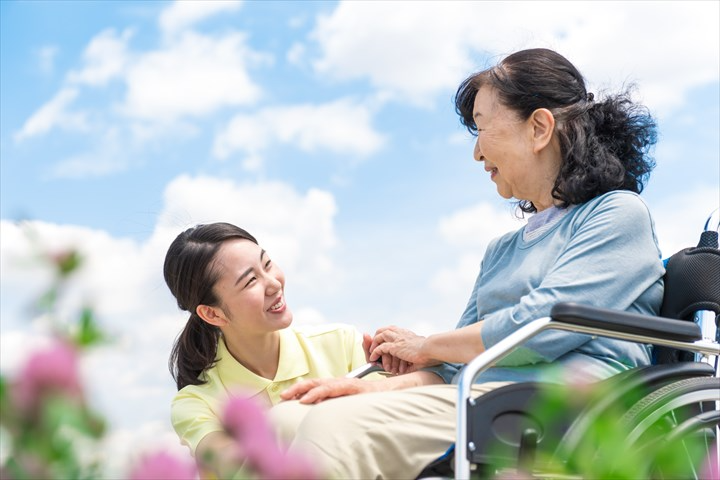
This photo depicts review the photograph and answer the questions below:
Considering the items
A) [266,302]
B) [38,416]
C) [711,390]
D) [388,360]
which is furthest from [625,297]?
[38,416]

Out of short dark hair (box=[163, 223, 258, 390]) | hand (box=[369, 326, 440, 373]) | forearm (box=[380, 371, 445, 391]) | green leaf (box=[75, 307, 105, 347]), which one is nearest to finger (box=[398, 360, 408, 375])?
hand (box=[369, 326, 440, 373])

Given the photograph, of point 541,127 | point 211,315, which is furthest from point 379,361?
point 541,127

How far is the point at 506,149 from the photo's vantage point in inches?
106

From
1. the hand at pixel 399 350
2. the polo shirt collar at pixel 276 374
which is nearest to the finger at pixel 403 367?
the hand at pixel 399 350

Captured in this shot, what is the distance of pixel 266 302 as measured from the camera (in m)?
3.05

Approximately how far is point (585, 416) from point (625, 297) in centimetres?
49

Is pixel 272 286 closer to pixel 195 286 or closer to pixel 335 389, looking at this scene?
pixel 195 286

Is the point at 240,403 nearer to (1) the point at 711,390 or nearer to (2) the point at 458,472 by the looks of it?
(2) the point at 458,472

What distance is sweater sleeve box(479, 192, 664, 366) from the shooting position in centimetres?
231

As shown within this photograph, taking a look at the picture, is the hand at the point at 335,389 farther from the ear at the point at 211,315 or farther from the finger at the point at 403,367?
the ear at the point at 211,315

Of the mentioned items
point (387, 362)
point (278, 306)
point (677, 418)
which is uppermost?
point (278, 306)

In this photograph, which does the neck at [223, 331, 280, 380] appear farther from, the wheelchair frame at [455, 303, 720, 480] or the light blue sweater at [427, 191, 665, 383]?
the wheelchair frame at [455, 303, 720, 480]

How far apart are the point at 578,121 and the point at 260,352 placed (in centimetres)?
134

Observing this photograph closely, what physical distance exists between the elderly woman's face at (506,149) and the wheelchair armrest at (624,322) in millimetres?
750
